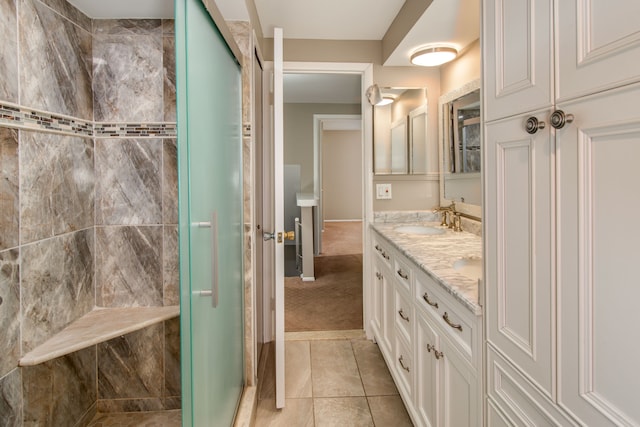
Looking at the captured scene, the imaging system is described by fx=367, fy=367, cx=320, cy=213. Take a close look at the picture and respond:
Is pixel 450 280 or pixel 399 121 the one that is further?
pixel 399 121

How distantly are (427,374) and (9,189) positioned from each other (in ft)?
5.67

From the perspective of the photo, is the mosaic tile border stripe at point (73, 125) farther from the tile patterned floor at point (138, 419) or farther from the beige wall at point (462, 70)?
the beige wall at point (462, 70)

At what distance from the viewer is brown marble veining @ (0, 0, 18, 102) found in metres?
1.23

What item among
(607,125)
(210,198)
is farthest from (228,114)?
(607,125)

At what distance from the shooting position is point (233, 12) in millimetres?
1721

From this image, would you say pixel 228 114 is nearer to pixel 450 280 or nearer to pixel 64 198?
pixel 64 198

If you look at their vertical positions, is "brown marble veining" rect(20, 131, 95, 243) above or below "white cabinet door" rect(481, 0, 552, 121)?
below

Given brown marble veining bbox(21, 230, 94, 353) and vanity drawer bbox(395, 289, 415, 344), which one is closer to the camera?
brown marble veining bbox(21, 230, 94, 353)

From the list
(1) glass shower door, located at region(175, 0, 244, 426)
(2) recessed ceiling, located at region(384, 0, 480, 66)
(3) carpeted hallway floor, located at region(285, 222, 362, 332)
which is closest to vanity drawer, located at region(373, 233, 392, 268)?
(3) carpeted hallway floor, located at region(285, 222, 362, 332)

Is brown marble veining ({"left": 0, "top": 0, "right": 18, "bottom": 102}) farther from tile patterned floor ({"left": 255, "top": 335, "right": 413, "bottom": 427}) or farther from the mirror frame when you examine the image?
the mirror frame

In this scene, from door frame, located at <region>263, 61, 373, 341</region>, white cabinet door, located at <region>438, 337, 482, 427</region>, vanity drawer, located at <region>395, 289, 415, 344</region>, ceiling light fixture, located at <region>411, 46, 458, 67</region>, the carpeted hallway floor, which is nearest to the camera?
white cabinet door, located at <region>438, 337, 482, 427</region>

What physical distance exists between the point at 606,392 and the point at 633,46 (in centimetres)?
60

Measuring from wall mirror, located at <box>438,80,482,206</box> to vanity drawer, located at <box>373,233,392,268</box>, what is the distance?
601 mm

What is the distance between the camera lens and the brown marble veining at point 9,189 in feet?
4.08
